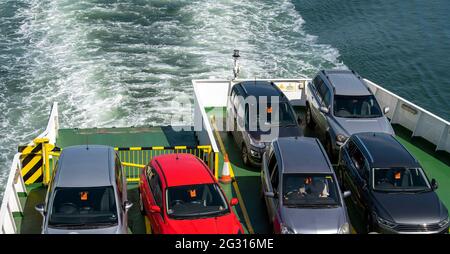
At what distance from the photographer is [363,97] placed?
15484mm

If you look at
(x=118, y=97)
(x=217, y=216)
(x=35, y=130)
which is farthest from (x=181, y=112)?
(x=217, y=216)

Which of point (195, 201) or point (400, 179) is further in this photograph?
point (400, 179)

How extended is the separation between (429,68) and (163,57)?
15121mm

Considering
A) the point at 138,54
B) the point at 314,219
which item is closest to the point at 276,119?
the point at 314,219

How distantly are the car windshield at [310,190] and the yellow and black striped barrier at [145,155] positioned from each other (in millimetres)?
2268

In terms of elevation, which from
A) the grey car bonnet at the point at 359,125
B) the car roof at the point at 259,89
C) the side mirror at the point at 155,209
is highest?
the car roof at the point at 259,89

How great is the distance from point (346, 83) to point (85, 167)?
7893mm

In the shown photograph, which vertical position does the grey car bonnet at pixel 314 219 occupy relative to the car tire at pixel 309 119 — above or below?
below

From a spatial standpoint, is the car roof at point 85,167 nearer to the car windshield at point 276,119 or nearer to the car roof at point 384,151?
the car windshield at point 276,119

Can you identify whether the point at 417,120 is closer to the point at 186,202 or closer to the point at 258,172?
the point at 258,172

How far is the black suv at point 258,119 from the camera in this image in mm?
14273

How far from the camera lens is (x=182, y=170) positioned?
37.7 ft

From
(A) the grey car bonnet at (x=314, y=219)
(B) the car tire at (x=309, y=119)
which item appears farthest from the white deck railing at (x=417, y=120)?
(A) the grey car bonnet at (x=314, y=219)

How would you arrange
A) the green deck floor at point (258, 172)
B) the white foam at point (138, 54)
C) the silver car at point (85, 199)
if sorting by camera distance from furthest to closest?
1. the white foam at point (138, 54)
2. the green deck floor at point (258, 172)
3. the silver car at point (85, 199)
